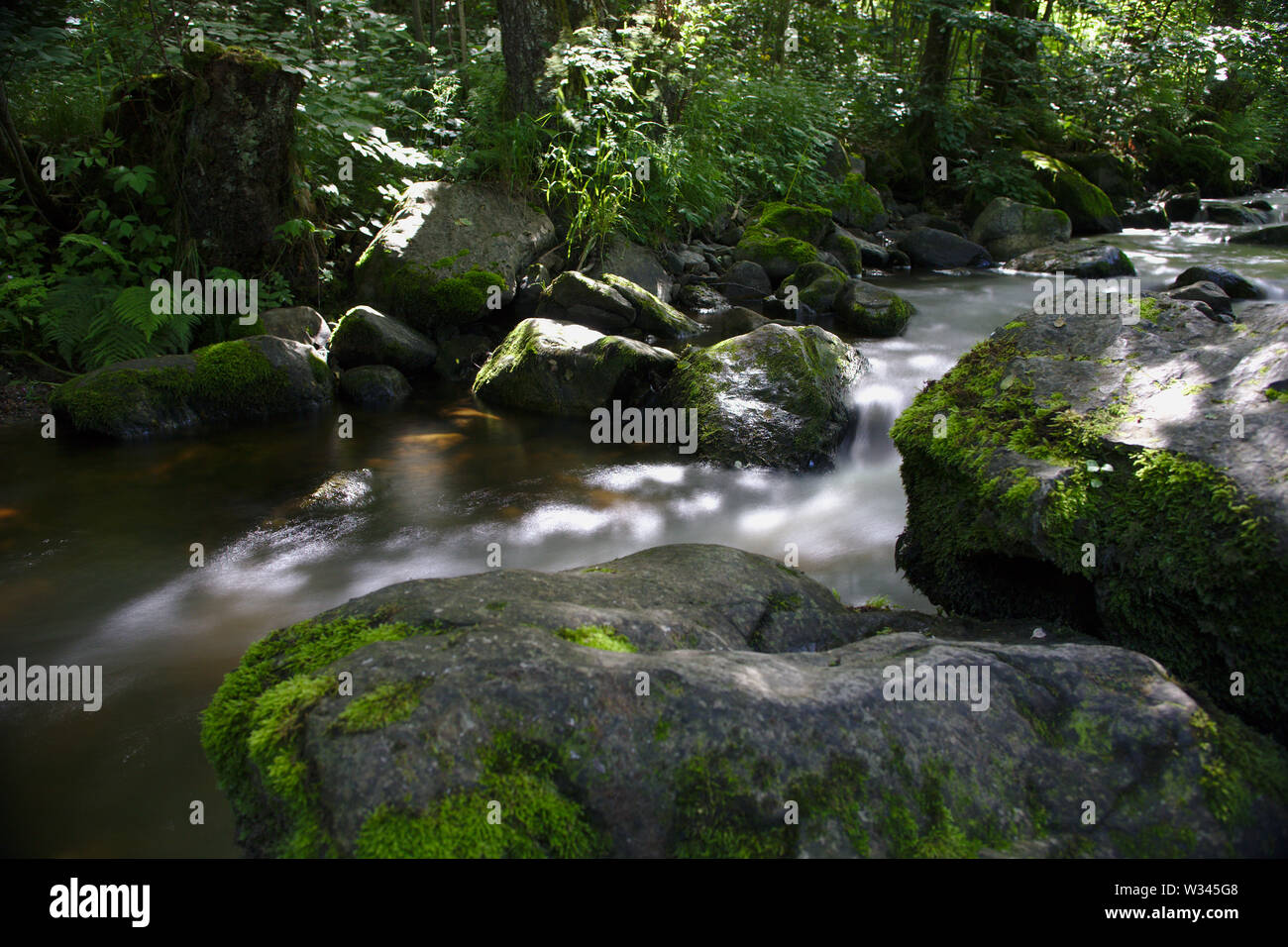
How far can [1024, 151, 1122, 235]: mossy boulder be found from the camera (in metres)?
16.2

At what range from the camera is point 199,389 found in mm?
7352

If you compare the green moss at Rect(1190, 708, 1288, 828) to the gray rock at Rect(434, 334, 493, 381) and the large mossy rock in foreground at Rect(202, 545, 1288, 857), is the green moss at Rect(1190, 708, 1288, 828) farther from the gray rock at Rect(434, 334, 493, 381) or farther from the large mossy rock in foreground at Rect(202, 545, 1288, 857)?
the gray rock at Rect(434, 334, 493, 381)

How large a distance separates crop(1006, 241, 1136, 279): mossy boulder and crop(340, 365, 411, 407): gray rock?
33.2 ft

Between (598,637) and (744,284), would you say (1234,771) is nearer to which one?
(598,637)

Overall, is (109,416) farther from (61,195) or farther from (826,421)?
(826,421)

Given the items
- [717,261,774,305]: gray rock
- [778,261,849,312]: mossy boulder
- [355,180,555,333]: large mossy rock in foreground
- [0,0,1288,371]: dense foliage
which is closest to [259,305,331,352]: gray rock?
[0,0,1288,371]: dense foliage

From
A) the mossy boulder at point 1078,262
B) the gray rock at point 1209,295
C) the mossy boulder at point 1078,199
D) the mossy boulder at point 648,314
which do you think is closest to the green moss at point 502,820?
the mossy boulder at point 648,314

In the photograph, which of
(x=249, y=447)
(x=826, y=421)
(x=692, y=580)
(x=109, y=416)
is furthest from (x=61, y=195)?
(x=692, y=580)

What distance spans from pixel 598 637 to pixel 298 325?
703cm

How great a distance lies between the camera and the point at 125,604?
181 inches

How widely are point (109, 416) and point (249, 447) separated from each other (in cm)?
120

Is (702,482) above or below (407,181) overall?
below

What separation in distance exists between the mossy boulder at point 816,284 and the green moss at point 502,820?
30.9 ft

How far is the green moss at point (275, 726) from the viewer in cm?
204
